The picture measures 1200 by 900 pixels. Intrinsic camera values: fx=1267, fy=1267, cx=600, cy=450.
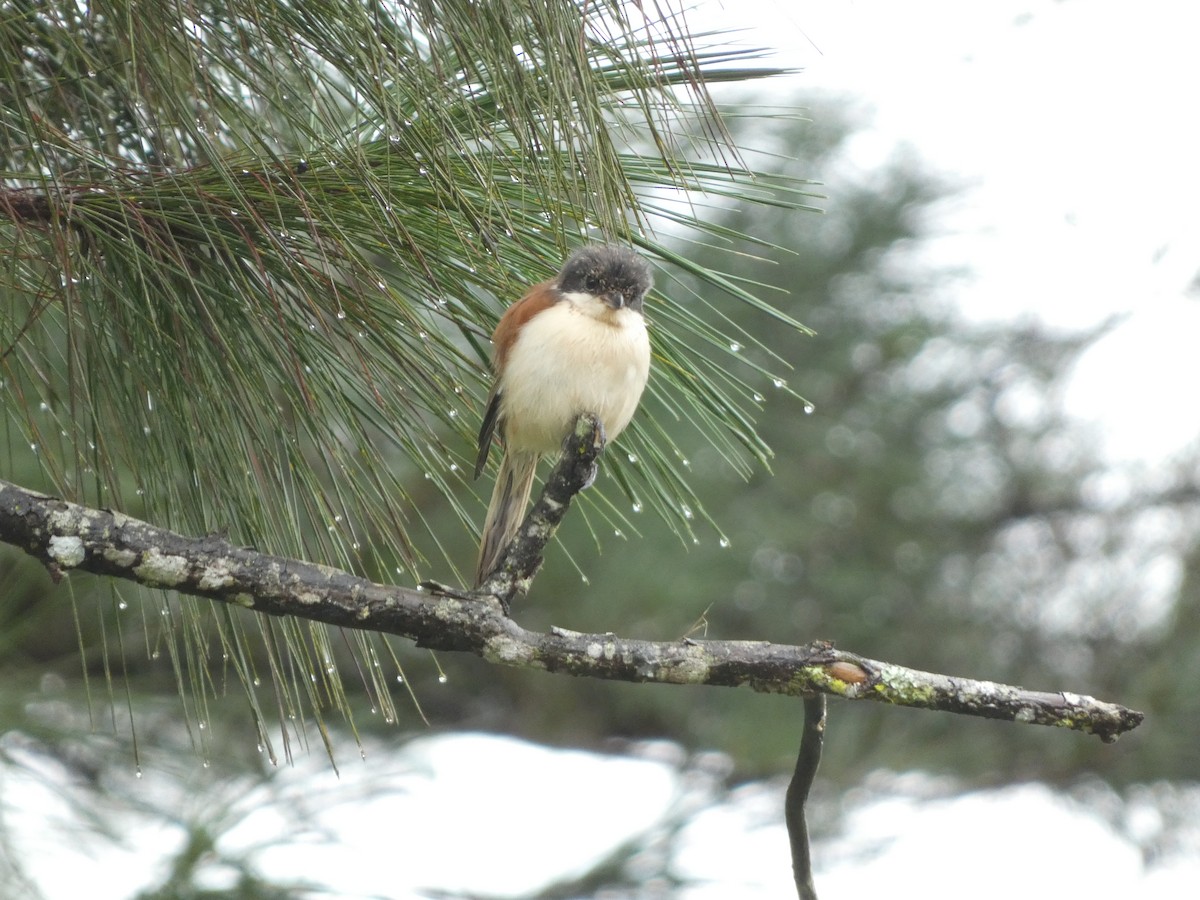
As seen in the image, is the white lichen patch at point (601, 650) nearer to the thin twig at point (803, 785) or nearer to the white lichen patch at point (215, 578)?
the thin twig at point (803, 785)

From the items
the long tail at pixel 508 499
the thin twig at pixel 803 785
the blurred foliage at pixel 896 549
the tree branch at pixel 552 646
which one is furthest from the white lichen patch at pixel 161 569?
the blurred foliage at pixel 896 549

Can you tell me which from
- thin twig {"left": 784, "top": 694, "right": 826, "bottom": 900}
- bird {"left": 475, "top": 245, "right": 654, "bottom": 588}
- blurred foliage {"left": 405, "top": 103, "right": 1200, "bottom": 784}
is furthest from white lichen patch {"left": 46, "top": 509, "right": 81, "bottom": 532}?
blurred foliage {"left": 405, "top": 103, "right": 1200, "bottom": 784}

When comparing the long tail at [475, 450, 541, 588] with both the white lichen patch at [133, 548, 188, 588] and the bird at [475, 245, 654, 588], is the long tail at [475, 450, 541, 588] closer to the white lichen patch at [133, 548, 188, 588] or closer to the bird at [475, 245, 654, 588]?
the bird at [475, 245, 654, 588]

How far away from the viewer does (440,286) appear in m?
1.70

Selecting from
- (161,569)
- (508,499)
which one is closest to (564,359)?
(508,499)

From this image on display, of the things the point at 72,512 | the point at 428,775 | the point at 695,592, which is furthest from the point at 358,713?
the point at 72,512

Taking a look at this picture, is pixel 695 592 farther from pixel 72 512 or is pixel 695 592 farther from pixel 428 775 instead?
pixel 72 512

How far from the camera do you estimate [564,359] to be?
2.21 meters

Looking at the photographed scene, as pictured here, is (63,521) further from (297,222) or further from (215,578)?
(297,222)

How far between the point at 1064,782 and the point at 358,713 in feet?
7.23

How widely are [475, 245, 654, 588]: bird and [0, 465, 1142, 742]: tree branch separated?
0.69 m

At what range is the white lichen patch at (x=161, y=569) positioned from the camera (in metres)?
1.30

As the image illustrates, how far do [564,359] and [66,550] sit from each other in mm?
1085

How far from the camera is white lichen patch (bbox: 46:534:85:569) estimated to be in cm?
125
